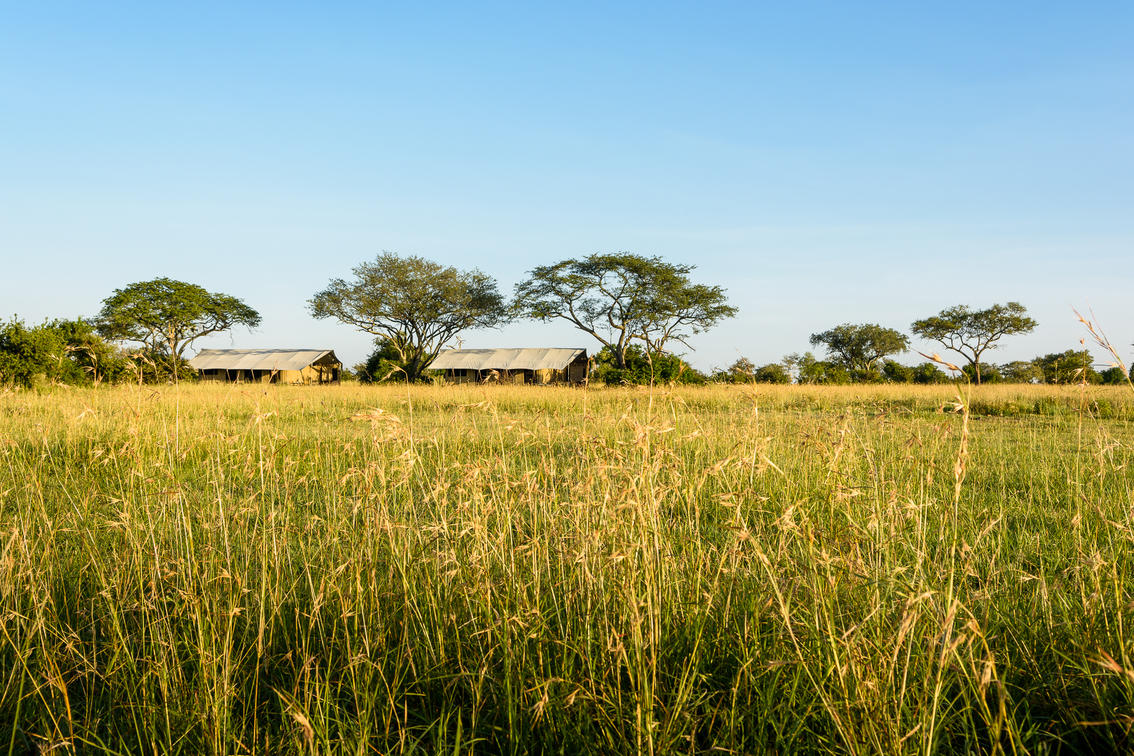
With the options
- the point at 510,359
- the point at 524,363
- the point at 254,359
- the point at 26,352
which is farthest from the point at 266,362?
the point at 26,352

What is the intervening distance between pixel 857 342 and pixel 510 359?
26041 millimetres

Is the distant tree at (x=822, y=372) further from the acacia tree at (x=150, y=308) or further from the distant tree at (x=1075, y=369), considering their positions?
the acacia tree at (x=150, y=308)

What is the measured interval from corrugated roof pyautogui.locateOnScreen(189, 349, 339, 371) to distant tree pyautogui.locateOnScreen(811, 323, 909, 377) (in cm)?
3639

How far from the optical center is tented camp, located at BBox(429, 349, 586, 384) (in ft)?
127

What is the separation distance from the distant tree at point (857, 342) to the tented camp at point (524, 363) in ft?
64.3

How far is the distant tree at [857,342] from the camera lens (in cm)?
4578

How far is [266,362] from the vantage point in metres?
41.6

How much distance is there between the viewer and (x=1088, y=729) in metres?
1.64

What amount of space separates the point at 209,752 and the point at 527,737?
801mm

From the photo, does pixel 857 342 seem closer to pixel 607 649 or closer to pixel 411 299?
pixel 411 299

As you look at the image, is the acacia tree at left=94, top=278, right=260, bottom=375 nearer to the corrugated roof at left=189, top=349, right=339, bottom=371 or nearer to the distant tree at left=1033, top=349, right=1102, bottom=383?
the corrugated roof at left=189, top=349, right=339, bottom=371

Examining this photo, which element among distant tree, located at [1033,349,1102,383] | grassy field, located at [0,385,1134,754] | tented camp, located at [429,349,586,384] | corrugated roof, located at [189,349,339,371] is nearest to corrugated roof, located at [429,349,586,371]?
tented camp, located at [429,349,586,384]

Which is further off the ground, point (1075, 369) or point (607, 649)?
point (1075, 369)

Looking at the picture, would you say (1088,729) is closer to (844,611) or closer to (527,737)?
(844,611)
